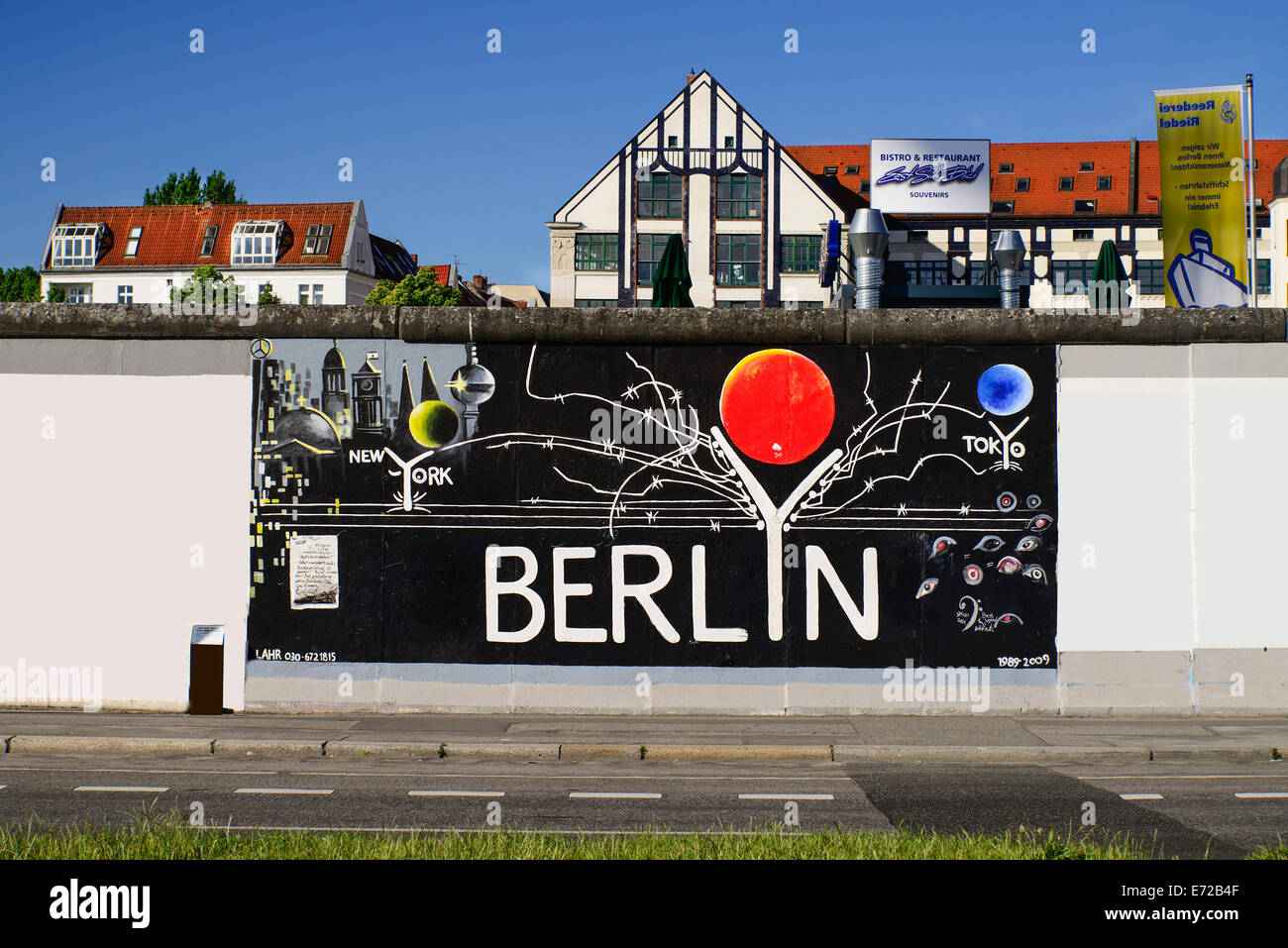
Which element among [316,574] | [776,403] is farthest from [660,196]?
[316,574]

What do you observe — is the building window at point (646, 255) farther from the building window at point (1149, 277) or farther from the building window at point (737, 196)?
the building window at point (1149, 277)

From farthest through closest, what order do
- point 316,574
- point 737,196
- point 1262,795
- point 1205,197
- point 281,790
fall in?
1. point 737,196
2. point 1205,197
3. point 316,574
4. point 281,790
5. point 1262,795

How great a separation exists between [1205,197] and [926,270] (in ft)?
223

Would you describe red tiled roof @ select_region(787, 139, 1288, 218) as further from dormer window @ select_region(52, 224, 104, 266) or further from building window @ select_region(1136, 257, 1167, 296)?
dormer window @ select_region(52, 224, 104, 266)

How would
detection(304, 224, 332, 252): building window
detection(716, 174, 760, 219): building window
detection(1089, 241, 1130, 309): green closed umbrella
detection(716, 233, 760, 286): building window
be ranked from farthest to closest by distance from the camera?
1. detection(304, 224, 332, 252): building window
2. detection(716, 233, 760, 286): building window
3. detection(716, 174, 760, 219): building window
4. detection(1089, 241, 1130, 309): green closed umbrella

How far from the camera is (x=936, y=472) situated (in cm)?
1373

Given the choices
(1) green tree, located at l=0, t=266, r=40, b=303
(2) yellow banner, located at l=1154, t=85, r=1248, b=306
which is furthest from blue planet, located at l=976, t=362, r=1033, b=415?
(1) green tree, located at l=0, t=266, r=40, b=303

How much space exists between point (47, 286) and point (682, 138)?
177 ft

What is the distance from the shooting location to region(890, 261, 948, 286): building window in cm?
8481

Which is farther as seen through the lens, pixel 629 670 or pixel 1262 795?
pixel 629 670

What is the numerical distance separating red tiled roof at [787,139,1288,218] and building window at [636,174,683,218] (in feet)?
54.5

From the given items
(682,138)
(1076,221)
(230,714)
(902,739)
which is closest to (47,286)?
(682,138)

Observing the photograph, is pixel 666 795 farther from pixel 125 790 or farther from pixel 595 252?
pixel 595 252

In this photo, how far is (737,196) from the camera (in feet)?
243
